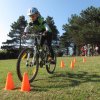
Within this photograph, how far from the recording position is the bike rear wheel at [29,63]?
850 cm

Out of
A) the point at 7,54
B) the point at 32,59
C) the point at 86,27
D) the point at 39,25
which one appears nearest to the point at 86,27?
the point at 86,27

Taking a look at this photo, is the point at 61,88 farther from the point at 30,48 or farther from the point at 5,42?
the point at 5,42

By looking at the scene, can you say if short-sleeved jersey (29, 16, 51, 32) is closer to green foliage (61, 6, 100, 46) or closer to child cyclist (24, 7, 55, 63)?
child cyclist (24, 7, 55, 63)

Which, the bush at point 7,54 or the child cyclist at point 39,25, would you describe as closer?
the child cyclist at point 39,25

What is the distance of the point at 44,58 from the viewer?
9664 millimetres

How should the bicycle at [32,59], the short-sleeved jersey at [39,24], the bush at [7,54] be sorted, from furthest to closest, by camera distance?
1. the bush at [7,54]
2. the short-sleeved jersey at [39,24]
3. the bicycle at [32,59]

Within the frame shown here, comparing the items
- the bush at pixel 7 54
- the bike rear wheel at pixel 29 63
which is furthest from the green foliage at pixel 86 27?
the bike rear wheel at pixel 29 63

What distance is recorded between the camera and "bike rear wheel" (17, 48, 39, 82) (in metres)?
→ 8.50

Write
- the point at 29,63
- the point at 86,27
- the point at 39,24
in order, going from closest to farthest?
the point at 29,63 < the point at 39,24 < the point at 86,27

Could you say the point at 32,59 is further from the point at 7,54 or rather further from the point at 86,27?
the point at 86,27

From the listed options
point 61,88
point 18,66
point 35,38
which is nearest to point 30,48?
point 35,38

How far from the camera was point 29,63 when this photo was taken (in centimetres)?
890

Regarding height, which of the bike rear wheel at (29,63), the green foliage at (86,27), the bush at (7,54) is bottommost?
the bike rear wheel at (29,63)

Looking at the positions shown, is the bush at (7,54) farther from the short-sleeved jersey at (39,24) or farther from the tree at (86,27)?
the short-sleeved jersey at (39,24)
